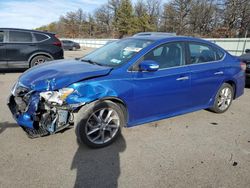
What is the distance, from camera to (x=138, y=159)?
10.1 feet

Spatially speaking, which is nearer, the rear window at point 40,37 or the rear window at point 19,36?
the rear window at point 19,36

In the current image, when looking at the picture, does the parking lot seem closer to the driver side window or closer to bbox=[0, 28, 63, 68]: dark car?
the driver side window

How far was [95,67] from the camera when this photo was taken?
11.5 ft

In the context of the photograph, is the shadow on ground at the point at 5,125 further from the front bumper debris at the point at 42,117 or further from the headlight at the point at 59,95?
the headlight at the point at 59,95

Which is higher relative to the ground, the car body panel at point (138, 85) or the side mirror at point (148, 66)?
the side mirror at point (148, 66)

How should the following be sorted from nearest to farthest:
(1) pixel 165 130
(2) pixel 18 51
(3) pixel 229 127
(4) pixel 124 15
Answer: (1) pixel 165 130, (3) pixel 229 127, (2) pixel 18 51, (4) pixel 124 15

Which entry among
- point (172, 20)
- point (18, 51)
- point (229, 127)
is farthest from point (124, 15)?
point (229, 127)

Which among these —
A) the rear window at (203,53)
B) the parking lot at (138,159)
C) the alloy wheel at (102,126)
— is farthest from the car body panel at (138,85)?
the parking lot at (138,159)

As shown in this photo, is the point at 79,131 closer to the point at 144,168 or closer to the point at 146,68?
the point at 144,168

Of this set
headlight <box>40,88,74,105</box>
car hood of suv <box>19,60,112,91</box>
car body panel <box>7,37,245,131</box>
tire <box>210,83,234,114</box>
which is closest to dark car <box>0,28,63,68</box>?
car body panel <box>7,37,245,131</box>

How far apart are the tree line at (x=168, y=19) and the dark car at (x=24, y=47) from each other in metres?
30.4

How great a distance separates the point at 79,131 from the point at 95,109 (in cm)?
38

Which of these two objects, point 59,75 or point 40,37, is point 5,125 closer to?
point 59,75

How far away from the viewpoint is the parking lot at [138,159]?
2639 mm
